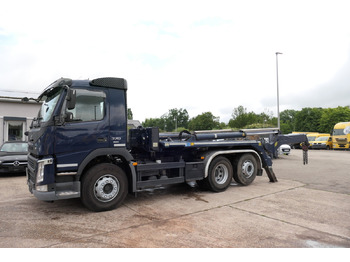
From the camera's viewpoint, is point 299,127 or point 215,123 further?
point 215,123

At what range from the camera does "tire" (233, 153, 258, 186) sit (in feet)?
25.9

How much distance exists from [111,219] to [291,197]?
14.6 feet

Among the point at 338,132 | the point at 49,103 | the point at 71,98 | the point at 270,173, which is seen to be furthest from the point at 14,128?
the point at 338,132

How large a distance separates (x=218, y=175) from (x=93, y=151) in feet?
12.2

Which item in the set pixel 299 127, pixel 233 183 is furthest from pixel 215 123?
pixel 233 183

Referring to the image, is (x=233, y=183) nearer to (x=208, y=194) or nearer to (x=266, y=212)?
(x=208, y=194)

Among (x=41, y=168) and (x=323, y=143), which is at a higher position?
(x=41, y=168)

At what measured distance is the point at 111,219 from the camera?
196 inches

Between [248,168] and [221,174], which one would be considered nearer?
[221,174]

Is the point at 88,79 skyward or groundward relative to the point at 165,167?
skyward

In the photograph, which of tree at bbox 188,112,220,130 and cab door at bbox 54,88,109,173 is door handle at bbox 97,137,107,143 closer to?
cab door at bbox 54,88,109,173

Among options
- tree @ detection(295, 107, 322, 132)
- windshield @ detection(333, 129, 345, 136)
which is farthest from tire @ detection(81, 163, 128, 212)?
tree @ detection(295, 107, 322, 132)

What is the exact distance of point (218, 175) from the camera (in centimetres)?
749

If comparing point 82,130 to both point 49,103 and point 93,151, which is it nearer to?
point 93,151
